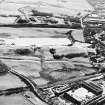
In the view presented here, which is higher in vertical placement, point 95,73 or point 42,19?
point 42,19

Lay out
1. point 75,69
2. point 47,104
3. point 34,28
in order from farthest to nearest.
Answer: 1. point 34,28
2. point 75,69
3. point 47,104

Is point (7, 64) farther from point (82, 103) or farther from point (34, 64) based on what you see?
point (82, 103)

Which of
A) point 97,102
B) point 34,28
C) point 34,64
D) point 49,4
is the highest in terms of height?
point 49,4

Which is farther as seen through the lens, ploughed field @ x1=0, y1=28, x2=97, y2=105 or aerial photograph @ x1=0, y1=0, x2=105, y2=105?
ploughed field @ x1=0, y1=28, x2=97, y2=105

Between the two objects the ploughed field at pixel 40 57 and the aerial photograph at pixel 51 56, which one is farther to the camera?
the ploughed field at pixel 40 57

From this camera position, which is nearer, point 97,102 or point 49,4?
point 97,102

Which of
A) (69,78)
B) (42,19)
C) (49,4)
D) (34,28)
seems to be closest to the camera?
(69,78)

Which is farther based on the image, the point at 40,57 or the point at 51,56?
the point at 51,56

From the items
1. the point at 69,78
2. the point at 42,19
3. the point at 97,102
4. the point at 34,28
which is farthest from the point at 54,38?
the point at 97,102
